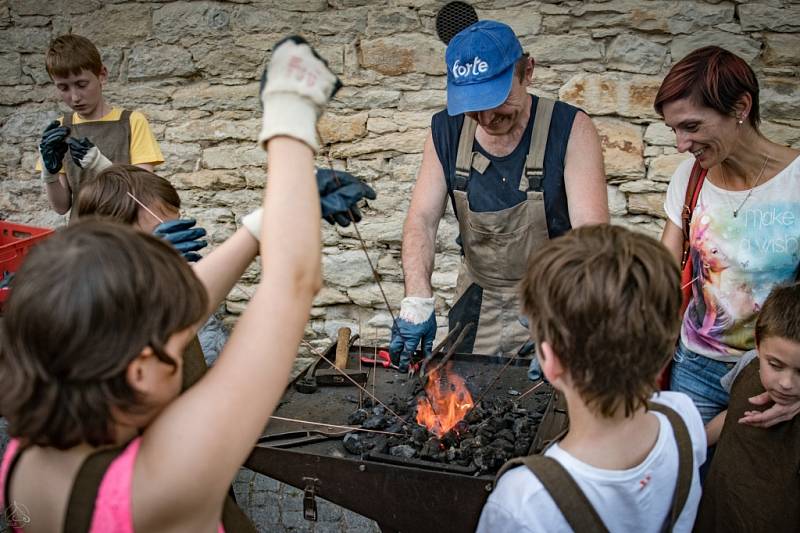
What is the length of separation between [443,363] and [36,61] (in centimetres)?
395

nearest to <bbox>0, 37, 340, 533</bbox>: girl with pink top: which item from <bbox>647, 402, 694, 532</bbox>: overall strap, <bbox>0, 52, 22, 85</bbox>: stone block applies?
<bbox>647, 402, 694, 532</bbox>: overall strap

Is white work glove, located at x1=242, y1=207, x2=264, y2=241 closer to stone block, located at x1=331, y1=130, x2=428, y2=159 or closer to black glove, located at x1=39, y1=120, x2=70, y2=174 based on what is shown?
black glove, located at x1=39, y1=120, x2=70, y2=174

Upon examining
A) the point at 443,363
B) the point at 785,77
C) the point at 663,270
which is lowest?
the point at 443,363

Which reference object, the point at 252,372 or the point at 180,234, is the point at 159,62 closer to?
the point at 180,234

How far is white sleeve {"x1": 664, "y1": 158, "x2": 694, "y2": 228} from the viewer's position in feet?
9.74

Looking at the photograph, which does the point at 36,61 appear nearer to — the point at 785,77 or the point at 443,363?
the point at 443,363

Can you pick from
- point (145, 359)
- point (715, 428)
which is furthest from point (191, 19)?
point (145, 359)

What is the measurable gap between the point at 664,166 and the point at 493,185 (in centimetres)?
169

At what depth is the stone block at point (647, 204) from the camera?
4707 millimetres

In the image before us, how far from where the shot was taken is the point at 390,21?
4859 mm

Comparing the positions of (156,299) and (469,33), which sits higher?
(469,33)

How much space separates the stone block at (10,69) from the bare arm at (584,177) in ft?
13.6

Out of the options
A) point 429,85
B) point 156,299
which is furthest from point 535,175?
point 156,299

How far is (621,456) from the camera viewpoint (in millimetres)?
1696
